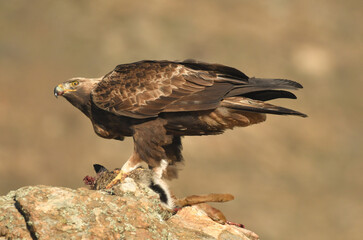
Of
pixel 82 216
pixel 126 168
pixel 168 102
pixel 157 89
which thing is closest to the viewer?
pixel 82 216

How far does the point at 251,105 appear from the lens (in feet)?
22.0

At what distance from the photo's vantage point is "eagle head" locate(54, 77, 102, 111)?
7.16 metres

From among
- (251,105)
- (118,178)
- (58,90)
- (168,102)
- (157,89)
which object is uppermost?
(251,105)

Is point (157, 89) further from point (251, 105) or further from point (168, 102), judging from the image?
point (251, 105)

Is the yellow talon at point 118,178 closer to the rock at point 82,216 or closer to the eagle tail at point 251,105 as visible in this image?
the rock at point 82,216

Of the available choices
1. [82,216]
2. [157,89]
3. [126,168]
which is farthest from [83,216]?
[157,89]

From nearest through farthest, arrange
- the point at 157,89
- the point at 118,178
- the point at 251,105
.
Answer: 1. the point at 118,178
2. the point at 251,105
3. the point at 157,89

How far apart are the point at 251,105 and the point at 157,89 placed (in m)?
1.29

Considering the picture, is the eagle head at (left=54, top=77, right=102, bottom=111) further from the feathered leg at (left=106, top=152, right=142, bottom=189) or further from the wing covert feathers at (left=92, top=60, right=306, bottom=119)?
the feathered leg at (left=106, top=152, right=142, bottom=189)

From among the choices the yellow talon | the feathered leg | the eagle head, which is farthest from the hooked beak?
the yellow talon

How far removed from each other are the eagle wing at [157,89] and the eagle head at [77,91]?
143mm

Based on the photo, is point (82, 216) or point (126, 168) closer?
point (82, 216)

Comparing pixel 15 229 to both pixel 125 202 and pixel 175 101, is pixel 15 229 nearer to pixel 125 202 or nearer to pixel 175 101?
pixel 125 202

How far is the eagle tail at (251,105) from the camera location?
653 centimetres
